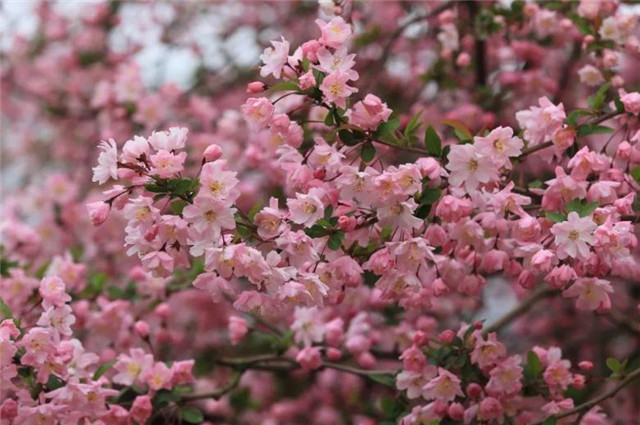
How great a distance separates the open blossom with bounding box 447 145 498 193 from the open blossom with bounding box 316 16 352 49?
0.75 ft

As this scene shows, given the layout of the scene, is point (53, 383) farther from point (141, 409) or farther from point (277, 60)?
point (277, 60)

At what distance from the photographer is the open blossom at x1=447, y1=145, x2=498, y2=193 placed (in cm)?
133

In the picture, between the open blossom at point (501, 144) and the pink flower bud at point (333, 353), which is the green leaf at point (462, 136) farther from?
the pink flower bud at point (333, 353)

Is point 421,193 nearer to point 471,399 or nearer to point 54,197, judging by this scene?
point 471,399

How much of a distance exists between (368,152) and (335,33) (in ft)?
0.60

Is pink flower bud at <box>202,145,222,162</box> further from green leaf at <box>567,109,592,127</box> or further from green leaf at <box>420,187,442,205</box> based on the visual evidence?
green leaf at <box>567,109,592,127</box>

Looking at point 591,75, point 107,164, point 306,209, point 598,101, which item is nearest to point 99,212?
point 107,164

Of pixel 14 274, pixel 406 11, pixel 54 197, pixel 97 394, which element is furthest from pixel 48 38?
pixel 97 394

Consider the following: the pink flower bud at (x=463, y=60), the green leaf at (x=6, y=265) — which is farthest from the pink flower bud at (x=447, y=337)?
the green leaf at (x=6, y=265)

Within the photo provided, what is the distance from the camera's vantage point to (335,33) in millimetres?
1297

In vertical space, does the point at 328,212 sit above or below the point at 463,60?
above

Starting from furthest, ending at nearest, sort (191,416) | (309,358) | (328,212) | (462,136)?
(309,358) → (191,416) → (462,136) → (328,212)

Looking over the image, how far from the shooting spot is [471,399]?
155cm

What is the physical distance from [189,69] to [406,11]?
0.91 m
